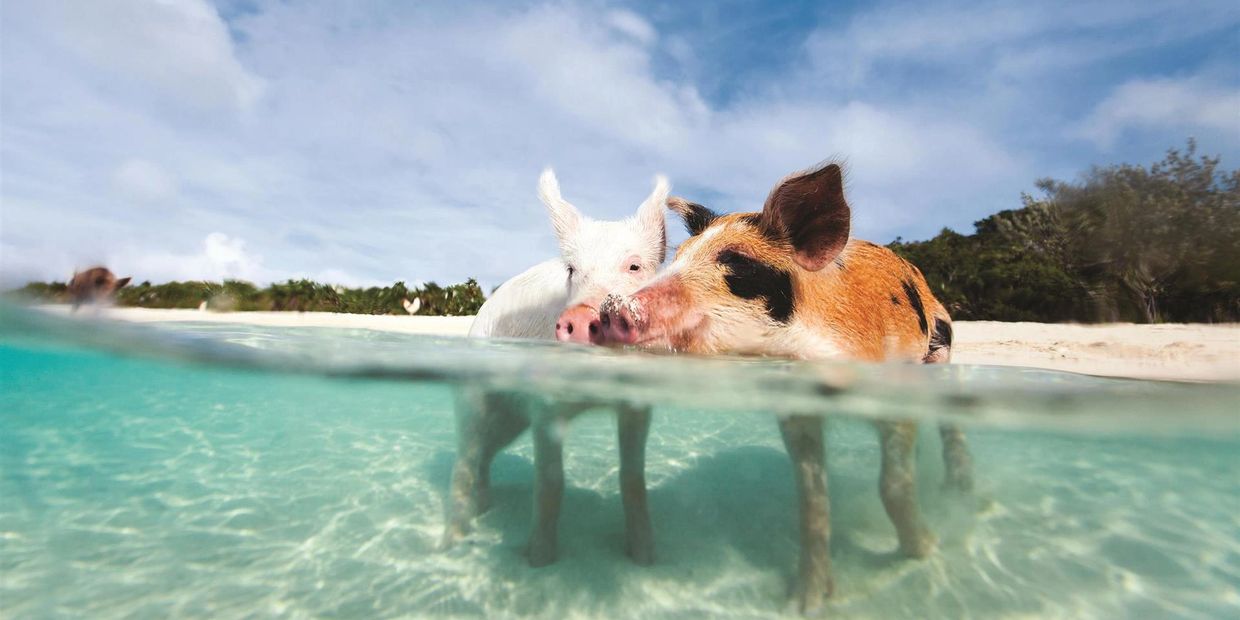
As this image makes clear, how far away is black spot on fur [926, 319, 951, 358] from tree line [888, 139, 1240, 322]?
537cm

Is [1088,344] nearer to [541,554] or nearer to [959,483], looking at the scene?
[959,483]

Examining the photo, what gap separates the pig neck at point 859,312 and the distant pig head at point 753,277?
0.21 feet

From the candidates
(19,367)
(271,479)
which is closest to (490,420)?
(271,479)

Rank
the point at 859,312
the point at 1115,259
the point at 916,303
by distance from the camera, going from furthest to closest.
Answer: the point at 1115,259 < the point at 916,303 < the point at 859,312

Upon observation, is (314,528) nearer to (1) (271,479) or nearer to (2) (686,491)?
(1) (271,479)

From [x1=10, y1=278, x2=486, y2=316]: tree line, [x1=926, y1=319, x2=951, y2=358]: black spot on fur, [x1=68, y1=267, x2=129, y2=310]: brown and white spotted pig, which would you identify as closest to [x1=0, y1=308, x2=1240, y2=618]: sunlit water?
[x1=926, y1=319, x2=951, y2=358]: black spot on fur

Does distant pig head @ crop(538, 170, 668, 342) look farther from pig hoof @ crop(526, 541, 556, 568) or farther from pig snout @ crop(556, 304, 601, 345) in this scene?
pig hoof @ crop(526, 541, 556, 568)

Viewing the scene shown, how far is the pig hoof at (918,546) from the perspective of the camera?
3.63 m

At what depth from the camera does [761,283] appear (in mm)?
2678

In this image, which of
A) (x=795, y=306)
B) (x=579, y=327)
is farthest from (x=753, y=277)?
(x=579, y=327)

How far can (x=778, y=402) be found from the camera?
380cm

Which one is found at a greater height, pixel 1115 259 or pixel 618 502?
pixel 1115 259

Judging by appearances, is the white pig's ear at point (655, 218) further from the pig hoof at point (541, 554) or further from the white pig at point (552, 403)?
the pig hoof at point (541, 554)

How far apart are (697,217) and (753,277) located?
940mm
